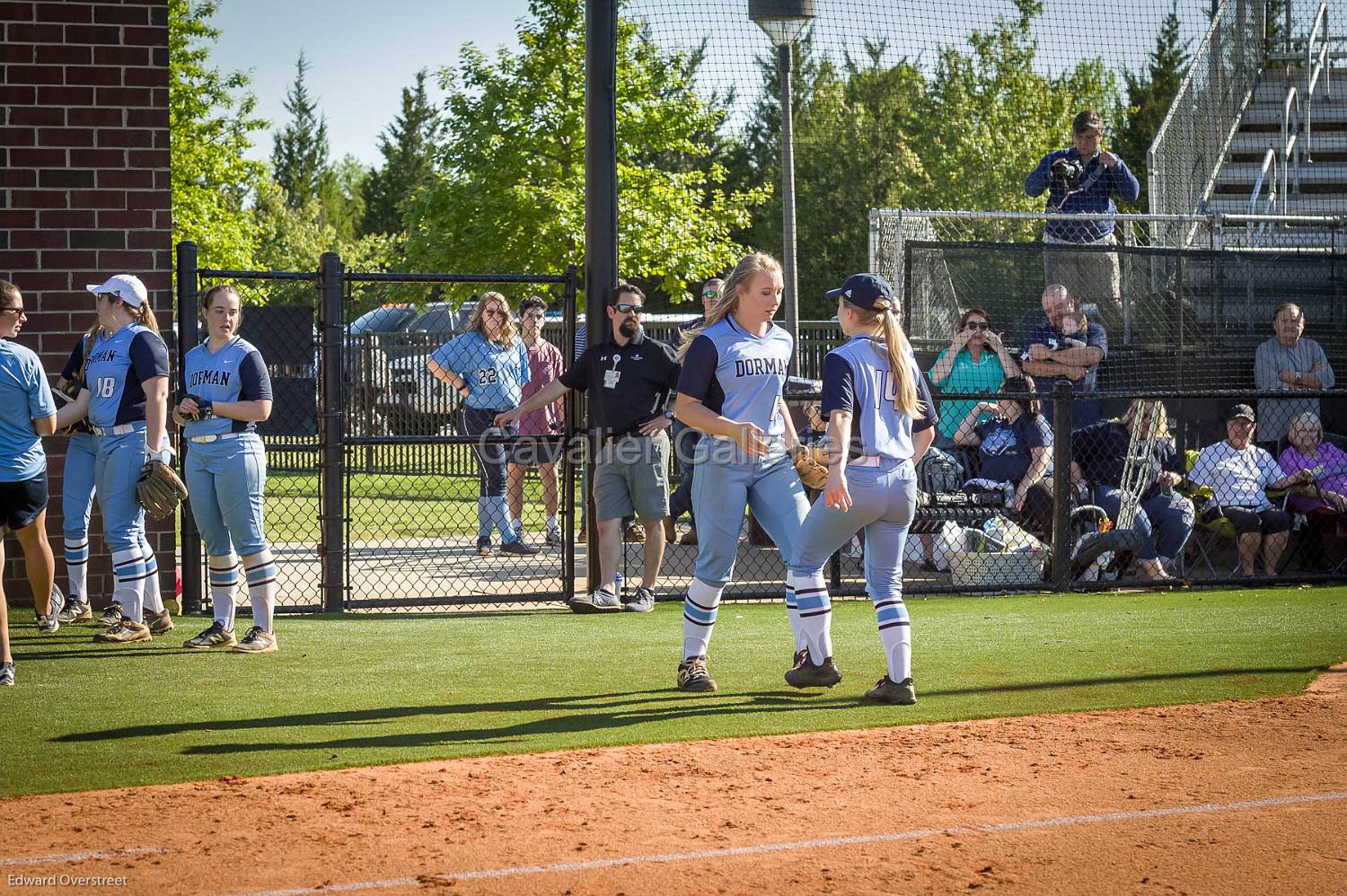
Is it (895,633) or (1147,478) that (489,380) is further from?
(895,633)

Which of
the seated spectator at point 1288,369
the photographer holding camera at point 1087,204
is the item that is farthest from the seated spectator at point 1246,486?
the photographer holding camera at point 1087,204

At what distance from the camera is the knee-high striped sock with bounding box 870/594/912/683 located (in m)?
6.54

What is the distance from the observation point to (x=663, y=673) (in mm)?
7598

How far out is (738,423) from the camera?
6566 millimetres

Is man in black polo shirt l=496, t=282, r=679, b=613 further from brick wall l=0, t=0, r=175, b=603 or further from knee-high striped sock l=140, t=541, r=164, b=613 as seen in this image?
brick wall l=0, t=0, r=175, b=603

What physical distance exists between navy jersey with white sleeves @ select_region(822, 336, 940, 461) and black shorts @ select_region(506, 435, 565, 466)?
165 inches

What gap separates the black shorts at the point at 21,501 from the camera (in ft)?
23.1

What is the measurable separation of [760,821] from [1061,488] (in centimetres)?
675

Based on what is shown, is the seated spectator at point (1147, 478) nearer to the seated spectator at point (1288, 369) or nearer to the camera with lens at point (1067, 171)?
the seated spectator at point (1288, 369)

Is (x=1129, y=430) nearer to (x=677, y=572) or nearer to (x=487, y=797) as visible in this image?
(x=677, y=572)

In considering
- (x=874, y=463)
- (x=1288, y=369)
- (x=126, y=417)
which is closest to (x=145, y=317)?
(x=126, y=417)

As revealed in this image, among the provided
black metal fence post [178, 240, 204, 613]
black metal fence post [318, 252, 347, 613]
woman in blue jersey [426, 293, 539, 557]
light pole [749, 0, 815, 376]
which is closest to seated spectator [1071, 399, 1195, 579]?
light pole [749, 0, 815, 376]

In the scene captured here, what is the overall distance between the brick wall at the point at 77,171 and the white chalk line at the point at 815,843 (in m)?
6.36

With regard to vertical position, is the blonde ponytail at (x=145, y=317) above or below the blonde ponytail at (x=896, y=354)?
above
